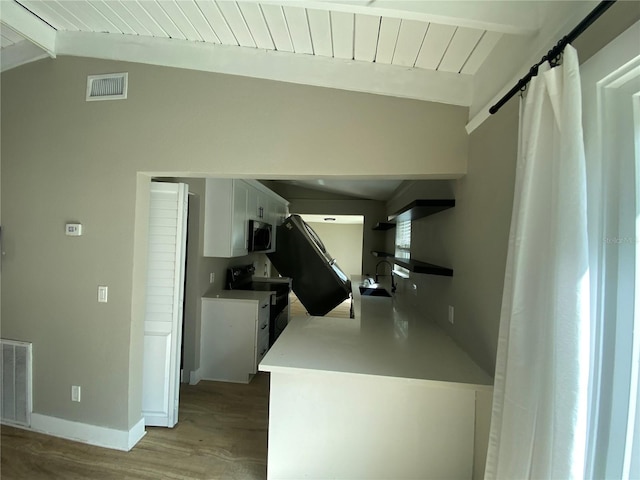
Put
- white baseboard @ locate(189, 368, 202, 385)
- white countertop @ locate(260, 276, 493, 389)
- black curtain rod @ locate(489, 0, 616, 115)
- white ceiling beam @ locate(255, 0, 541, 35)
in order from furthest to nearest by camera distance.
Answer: white baseboard @ locate(189, 368, 202, 385)
white countertop @ locate(260, 276, 493, 389)
white ceiling beam @ locate(255, 0, 541, 35)
black curtain rod @ locate(489, 0, 616, 115)

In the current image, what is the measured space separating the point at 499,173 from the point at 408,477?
5.43ft

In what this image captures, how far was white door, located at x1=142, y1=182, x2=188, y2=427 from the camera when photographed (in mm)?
2197

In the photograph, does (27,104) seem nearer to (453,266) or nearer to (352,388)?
(352,388)

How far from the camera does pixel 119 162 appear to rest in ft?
6.33

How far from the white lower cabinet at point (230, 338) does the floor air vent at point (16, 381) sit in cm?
132

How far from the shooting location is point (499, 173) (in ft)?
4.17

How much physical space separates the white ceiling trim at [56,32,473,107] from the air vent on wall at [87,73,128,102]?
134mm

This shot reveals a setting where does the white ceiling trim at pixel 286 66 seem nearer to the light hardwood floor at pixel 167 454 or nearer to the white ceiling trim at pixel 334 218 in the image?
the light hardwood floor at pixel 167 454

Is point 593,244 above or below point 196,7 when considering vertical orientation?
below

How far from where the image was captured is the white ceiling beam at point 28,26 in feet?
5.26

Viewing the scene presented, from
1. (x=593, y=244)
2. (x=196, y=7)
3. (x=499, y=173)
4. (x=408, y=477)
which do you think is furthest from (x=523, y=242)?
(x=196, y=7)

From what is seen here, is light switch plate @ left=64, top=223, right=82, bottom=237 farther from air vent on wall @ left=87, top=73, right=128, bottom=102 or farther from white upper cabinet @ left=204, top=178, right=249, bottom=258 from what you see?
white upper cabinet @ left=204, top=178, right=249, bottom=258

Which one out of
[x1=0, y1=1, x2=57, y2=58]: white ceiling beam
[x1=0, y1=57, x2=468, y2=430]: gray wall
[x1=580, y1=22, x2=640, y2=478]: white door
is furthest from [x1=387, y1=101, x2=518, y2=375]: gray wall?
[x1=0, y1=1, x2=57, y2=58]: white ceiling beam

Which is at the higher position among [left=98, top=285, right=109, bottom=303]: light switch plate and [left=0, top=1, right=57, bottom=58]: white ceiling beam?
[left=0, top=1, right=57, bottom=58]: white ceiling beam
